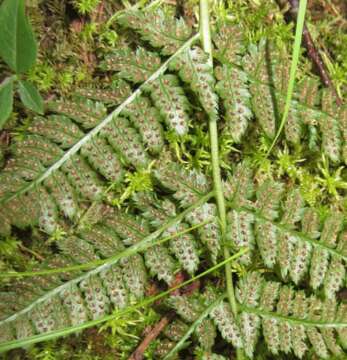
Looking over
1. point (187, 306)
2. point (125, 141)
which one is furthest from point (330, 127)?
point (187, 306)

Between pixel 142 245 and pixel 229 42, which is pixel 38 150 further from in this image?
pixel 229 42

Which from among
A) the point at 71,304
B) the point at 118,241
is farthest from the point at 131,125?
the point at 71,304

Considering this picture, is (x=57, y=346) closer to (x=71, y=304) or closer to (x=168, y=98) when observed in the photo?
(x=71, y=304)

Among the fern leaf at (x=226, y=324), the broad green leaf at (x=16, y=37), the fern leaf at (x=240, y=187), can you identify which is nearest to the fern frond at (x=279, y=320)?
the fern leaf at (x=226, y=324)

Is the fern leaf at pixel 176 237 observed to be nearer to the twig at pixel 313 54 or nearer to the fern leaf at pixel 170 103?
Result: the fern leaf at pixel 170 103

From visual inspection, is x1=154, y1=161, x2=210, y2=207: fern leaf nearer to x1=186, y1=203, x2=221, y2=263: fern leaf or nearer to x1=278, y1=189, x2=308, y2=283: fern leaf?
x1=186, y1=203, x2=221, y2=263: fern leaf

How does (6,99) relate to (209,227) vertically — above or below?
above

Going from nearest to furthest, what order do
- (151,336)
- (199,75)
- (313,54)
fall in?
(199,75) < (151,336) < (313,54)
